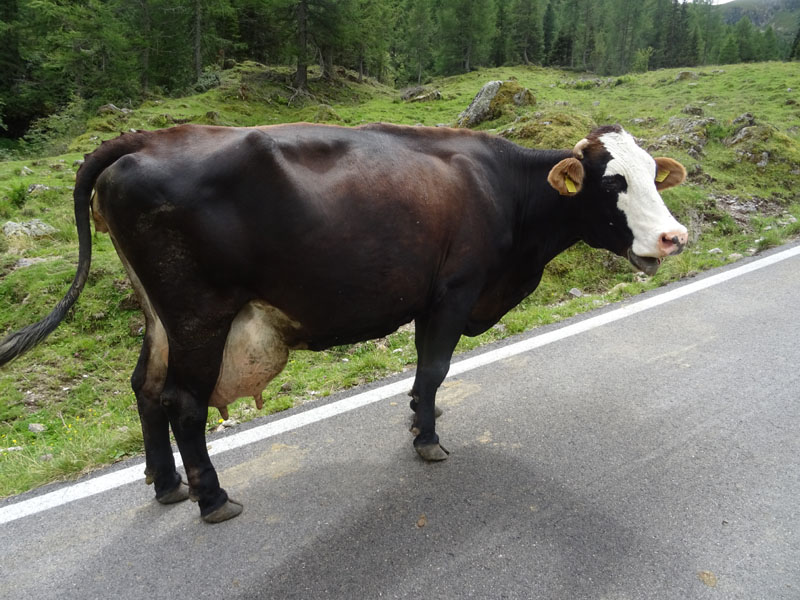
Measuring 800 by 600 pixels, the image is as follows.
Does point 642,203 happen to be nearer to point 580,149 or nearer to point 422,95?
point 580,149

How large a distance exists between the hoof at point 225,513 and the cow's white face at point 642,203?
106 inches

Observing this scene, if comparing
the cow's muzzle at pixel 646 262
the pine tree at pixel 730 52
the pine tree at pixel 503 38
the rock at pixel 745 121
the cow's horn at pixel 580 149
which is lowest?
the rock at pixel 745 121

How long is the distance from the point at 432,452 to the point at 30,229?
895 cm

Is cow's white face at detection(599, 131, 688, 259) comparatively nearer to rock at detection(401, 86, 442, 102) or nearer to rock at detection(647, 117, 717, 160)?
rock at detection(647, 117, 717, 160)

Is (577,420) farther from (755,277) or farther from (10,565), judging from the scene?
(755,277)

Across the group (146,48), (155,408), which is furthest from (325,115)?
(155,408)

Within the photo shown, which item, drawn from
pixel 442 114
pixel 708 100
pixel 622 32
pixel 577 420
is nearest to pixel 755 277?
pixel 577 420

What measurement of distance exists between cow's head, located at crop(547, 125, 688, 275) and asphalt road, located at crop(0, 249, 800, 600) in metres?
1.23

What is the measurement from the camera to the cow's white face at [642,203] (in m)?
2.80

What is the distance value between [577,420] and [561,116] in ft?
26.2

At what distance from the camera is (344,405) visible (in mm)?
3809

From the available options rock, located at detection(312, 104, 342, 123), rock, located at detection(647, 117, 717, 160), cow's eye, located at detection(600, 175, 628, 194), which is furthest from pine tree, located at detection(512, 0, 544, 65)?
cow's eye, located at detection(600, 175, 628, 194)

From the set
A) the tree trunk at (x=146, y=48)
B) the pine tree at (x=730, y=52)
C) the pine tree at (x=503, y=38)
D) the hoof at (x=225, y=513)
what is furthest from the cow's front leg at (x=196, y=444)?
the pine tree at (x=730, y=52)

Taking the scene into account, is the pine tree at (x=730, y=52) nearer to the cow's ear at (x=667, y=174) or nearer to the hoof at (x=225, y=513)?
the cow's ear at (x=667, y=174)
